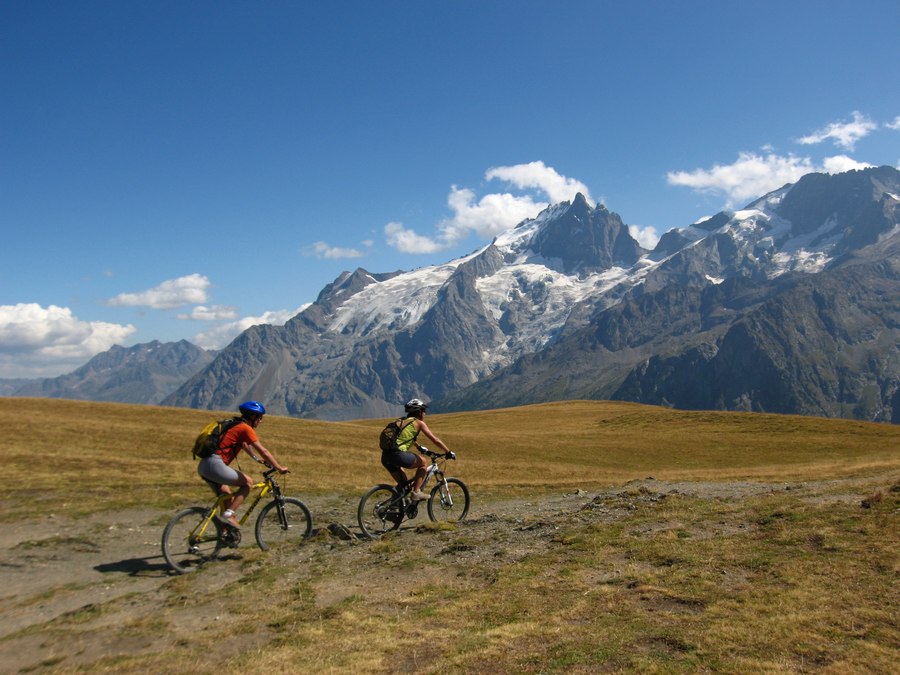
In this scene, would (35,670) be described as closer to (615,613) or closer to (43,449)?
(615,613)

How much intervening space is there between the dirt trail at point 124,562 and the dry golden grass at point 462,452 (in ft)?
13.4

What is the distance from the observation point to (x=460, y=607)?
1139cm

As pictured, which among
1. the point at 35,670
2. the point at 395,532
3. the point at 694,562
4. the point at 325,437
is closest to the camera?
the point at 35,670

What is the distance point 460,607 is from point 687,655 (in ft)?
13.6

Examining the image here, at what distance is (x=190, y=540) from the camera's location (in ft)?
51.0

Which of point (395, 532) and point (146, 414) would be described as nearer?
point (395, 532)

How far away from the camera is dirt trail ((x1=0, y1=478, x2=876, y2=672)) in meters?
11.0

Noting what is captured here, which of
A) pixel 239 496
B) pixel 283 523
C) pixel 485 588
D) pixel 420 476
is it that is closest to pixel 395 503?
pixel 420 476

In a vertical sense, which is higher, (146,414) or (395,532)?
(146,414)

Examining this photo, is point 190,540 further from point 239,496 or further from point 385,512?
point 385,512

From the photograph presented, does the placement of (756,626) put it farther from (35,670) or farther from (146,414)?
(146,414)

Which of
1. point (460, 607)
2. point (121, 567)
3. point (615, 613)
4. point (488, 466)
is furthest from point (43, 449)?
point (615, 613)

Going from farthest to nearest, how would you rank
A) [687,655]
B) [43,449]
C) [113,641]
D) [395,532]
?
1. [43,449]
2. [395,532]
3. [113,641]
4. [687,655]

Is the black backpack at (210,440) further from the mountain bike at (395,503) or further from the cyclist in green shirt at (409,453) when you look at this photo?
the cyclist in green shirt at (409,453)
